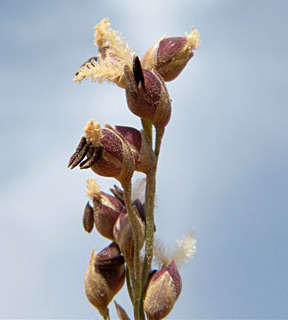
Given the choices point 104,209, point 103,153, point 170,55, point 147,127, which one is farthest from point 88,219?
point 170,55

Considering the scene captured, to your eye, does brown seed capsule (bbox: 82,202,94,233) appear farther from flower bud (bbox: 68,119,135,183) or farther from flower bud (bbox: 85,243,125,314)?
flower bud (bbox: 68,119,135,183)

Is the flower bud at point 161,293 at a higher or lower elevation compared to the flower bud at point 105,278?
lower

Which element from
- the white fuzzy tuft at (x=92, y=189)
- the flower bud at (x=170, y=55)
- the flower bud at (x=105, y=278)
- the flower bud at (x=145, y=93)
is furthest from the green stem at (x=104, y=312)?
the flower bud at (x=170, y=55)

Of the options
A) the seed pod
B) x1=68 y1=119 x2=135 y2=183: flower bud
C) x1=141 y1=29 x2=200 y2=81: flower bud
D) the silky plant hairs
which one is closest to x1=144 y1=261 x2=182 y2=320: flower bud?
the silky plant hairs

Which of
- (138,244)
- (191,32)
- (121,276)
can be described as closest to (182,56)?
(191,32)

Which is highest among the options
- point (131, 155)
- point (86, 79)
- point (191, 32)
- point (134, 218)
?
point (191, 32)

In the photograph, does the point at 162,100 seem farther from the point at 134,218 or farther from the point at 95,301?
the point at 95,301

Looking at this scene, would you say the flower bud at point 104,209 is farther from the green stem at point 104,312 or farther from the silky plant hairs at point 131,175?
the green stem at point 104,312
